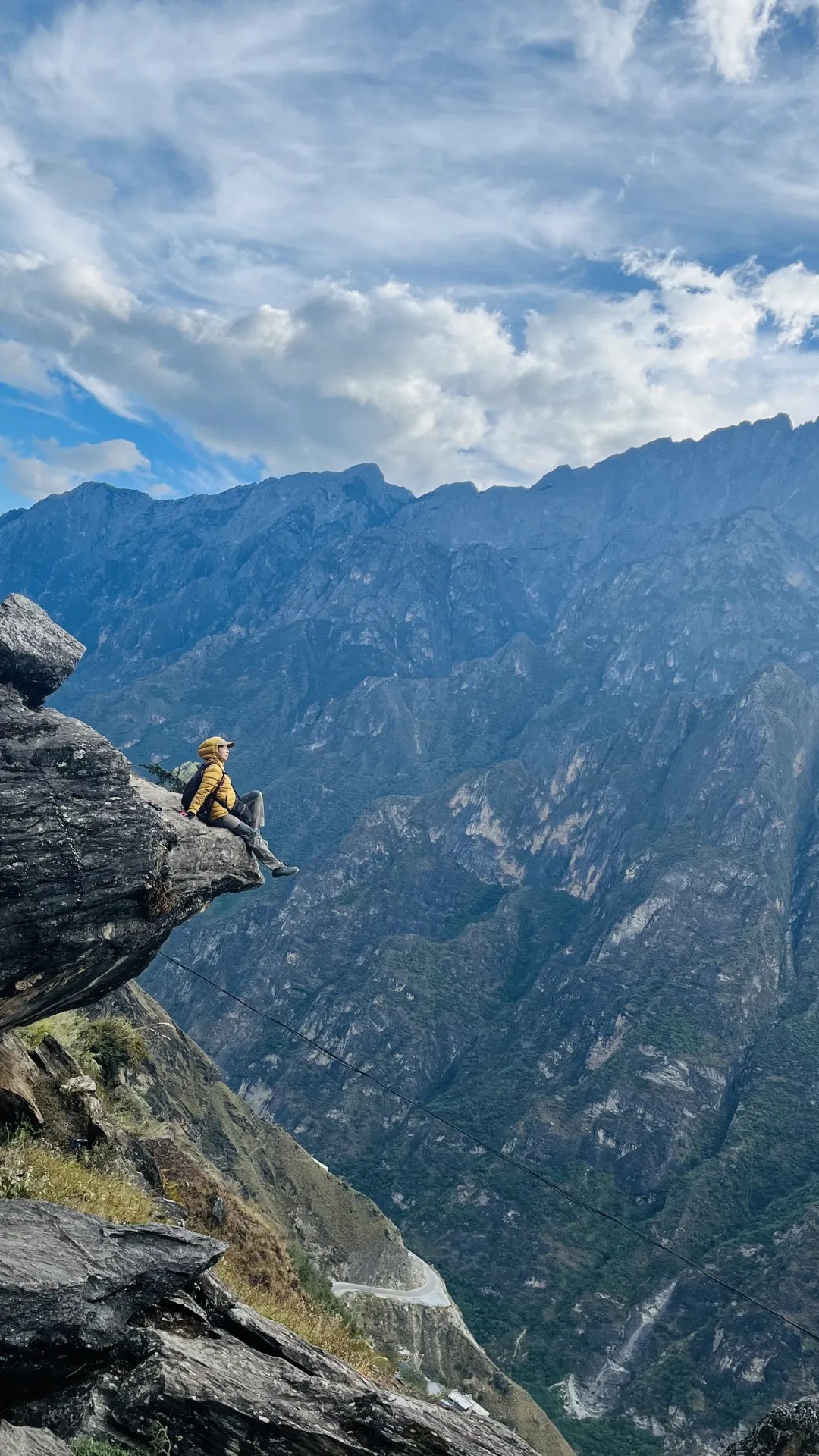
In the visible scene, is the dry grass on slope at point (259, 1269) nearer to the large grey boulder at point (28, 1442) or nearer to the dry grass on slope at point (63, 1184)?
the dry grass on slope at point (63, 1184)

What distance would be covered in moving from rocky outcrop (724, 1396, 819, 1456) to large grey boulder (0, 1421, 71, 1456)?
955 cm

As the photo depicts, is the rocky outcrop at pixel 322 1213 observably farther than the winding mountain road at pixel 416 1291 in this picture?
No

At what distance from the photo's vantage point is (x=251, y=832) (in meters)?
18.5

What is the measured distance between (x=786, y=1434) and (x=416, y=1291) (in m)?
91.8

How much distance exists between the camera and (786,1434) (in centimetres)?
1214

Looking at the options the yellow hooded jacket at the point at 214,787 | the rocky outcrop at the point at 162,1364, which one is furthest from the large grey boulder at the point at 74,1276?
the yellow hooded jacket at the point at 214,787

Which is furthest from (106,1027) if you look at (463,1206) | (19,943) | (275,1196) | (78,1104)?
(463,1206)

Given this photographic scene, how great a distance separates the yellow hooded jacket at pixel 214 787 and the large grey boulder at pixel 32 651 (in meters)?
3.38

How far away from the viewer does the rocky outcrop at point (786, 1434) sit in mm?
11859

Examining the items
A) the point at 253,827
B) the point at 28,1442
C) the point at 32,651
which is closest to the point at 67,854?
the point at 32,651

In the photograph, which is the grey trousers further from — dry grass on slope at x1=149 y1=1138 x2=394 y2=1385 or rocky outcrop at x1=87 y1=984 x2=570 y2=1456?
rocky outcrop at x1=87 y1=984 x2=570 y2=1456

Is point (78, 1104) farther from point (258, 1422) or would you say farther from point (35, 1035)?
point (258, 1422)

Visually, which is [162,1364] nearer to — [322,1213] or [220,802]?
[220,802]

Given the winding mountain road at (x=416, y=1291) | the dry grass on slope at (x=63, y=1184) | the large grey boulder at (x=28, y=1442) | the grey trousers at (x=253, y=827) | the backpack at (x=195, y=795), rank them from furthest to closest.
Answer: the winding mountain road at (x=416, y=1291) → the grey trousers at (x=253, y=827) → the backpack at (x=195, y=795) → the dry grass on slope at (x=63, y=1184) → the large grey boulder at (x=28, y=1442)
